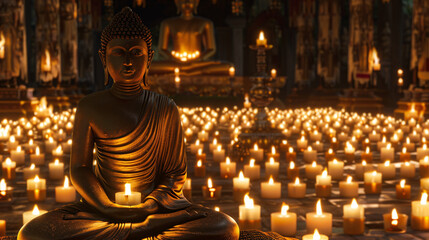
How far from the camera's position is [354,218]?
199 inches

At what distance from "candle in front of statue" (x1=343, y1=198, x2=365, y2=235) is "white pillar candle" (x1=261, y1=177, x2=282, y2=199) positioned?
5.08 feet

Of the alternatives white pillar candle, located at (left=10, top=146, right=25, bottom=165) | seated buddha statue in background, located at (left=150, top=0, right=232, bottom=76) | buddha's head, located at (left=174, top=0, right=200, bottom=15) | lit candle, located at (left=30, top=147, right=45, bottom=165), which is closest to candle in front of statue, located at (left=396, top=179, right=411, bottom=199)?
lit candle, located at (left=30, top=147, right=45, bottom=165)

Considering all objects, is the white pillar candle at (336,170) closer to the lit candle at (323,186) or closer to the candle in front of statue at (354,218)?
the lit candle at (323,186)

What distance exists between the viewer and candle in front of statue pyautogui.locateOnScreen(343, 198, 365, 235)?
5059mm

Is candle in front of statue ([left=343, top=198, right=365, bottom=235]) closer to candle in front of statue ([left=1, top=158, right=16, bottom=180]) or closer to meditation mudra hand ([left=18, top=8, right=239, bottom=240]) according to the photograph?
meditation mudra hand ([left=18, top=8, right=239, bottom=240])

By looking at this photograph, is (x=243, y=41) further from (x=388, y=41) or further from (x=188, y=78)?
(x=188, y=78)

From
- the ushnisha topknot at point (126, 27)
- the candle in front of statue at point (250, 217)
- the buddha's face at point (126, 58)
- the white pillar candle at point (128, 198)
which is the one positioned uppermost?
the ushnisha topknot at point (126, 27)

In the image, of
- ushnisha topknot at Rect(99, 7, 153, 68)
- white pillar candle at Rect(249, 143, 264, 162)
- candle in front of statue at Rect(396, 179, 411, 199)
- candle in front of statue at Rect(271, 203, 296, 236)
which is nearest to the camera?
ushnisha topknot at Rect(99, 7, 153, 68)

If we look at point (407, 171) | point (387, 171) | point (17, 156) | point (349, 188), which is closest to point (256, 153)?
point (387, 171)


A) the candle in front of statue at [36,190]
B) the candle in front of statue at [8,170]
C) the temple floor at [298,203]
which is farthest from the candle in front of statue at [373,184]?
the candle in front of statue at [8,170]

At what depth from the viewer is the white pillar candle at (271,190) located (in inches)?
259

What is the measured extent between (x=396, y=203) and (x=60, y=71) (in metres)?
15.4

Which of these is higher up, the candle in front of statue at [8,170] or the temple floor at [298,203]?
the candle in front of statue at [8,170]

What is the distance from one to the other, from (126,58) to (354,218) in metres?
2.21
